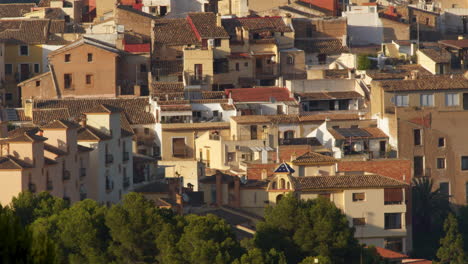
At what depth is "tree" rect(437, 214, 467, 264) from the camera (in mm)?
52781

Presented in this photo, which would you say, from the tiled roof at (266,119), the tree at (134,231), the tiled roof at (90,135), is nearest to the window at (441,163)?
the tiled roof at (266,119)

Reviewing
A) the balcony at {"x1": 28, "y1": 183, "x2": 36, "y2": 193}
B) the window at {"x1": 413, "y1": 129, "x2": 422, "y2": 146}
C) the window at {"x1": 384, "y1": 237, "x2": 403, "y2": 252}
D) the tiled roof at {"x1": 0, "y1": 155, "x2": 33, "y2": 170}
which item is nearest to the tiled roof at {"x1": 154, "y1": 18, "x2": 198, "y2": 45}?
the window at {"x1": 413, "y1": 129, "x2": 422, "y2": 146}

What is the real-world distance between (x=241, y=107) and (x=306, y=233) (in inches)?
734

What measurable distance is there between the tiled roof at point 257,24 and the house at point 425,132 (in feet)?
30.1

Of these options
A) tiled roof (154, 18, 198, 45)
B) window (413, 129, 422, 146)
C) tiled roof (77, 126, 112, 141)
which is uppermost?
tiled roof (154, 18, 198, 45)

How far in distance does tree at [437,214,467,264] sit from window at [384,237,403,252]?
1.25 metres

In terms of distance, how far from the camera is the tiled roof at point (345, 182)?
174ft

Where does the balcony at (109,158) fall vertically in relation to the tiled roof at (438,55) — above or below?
below

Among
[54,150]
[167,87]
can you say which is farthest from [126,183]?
[167,87]

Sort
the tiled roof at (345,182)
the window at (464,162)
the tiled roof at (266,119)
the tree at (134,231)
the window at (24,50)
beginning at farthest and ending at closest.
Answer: the window at (24,50)
the tiled roof at (266,119)
the window at (464,162)
the tiled roof at (345,182)
the tree at (134,231)

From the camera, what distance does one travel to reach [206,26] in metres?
69.1

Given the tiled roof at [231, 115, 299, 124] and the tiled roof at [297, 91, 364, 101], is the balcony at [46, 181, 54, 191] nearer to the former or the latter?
the tiled roof at [231, 115, 299, 124]

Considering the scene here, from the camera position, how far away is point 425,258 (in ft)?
178

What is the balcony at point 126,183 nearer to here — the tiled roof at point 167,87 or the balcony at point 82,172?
the balcony at point 82,172
